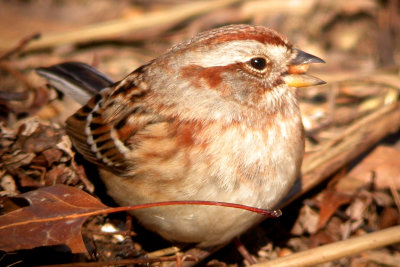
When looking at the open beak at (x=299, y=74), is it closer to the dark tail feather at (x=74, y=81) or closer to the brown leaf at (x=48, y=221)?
the brown leaf at (x=48, y=221)

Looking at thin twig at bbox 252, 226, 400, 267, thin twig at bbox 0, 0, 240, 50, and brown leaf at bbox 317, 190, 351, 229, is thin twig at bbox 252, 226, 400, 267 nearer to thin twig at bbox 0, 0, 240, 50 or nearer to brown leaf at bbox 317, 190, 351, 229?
brown leaf at bbox 317, 190, 351, 229

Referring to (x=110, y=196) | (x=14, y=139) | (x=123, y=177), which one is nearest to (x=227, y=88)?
(x=123, y=177)

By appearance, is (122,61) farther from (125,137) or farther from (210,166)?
(210,166)

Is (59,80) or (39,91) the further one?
(39,91)

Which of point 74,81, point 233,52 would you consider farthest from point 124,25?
point 233,52

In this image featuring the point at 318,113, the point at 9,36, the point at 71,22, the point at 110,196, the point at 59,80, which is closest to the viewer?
the point at 110,196

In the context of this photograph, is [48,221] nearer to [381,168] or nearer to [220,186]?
[220,186]
